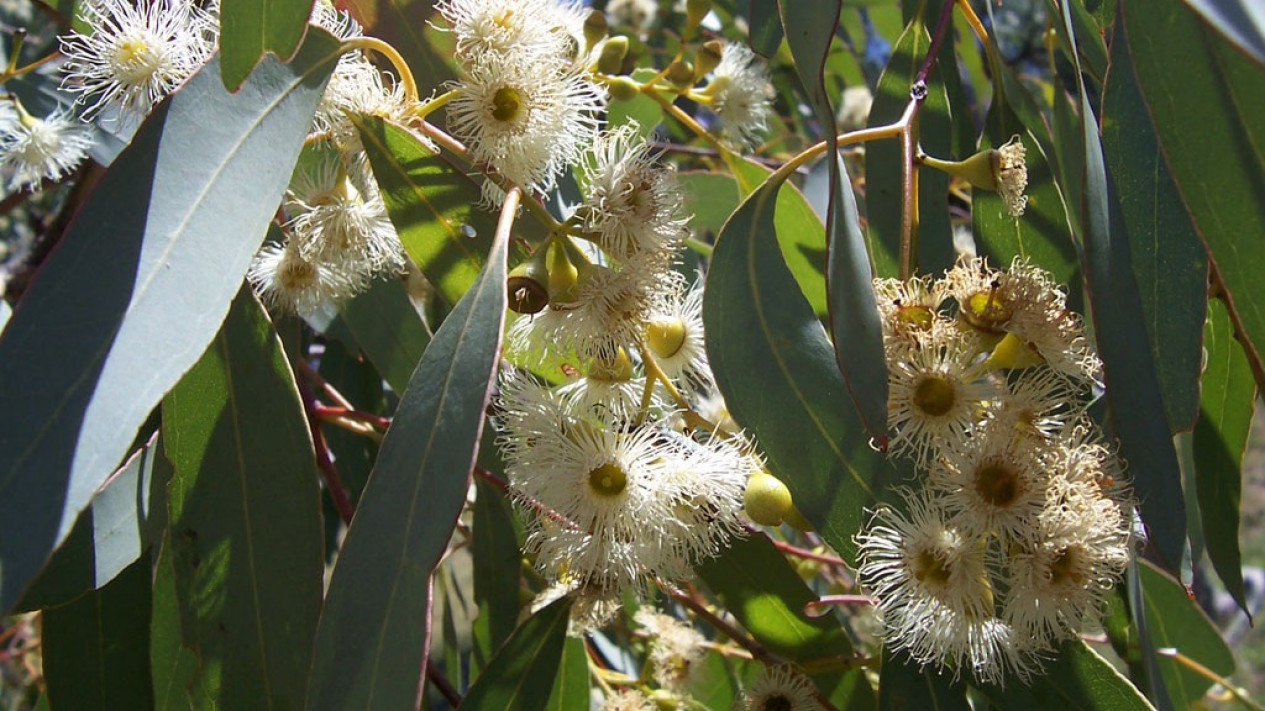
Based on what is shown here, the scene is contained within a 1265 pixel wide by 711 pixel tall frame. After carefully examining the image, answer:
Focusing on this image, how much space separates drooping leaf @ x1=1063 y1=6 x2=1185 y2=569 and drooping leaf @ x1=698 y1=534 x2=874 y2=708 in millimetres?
427

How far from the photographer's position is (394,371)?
1.49 metres

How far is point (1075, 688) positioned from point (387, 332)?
3.17 feet

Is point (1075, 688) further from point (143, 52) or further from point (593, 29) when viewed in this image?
point (143, 52)

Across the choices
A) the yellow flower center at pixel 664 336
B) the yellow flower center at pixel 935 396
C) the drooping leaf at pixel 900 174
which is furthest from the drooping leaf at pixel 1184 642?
the yellow flower center at pixel 664 336

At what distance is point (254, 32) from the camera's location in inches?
40.3

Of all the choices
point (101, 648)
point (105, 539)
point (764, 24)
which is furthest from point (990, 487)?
point (101, 648)

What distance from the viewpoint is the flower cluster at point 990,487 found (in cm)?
111

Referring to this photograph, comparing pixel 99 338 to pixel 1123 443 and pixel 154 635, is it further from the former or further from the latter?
pixel 1123 443

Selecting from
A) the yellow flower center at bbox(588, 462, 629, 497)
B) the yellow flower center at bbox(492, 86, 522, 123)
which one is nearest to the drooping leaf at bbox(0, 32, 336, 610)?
the yellow flower center at bbox(492, 86, 522, 123)

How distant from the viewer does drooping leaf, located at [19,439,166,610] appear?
1.18 meters

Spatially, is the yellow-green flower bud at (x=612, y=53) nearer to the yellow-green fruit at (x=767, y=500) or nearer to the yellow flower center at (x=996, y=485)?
the yellow-green fruit at (x=767, y=500)

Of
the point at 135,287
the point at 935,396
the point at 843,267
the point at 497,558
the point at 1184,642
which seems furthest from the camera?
the point at 1184,642

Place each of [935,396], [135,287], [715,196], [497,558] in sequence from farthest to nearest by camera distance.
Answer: [715,196], [497,558], [935,396], [135,287]

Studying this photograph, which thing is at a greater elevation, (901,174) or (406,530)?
(901,174)
